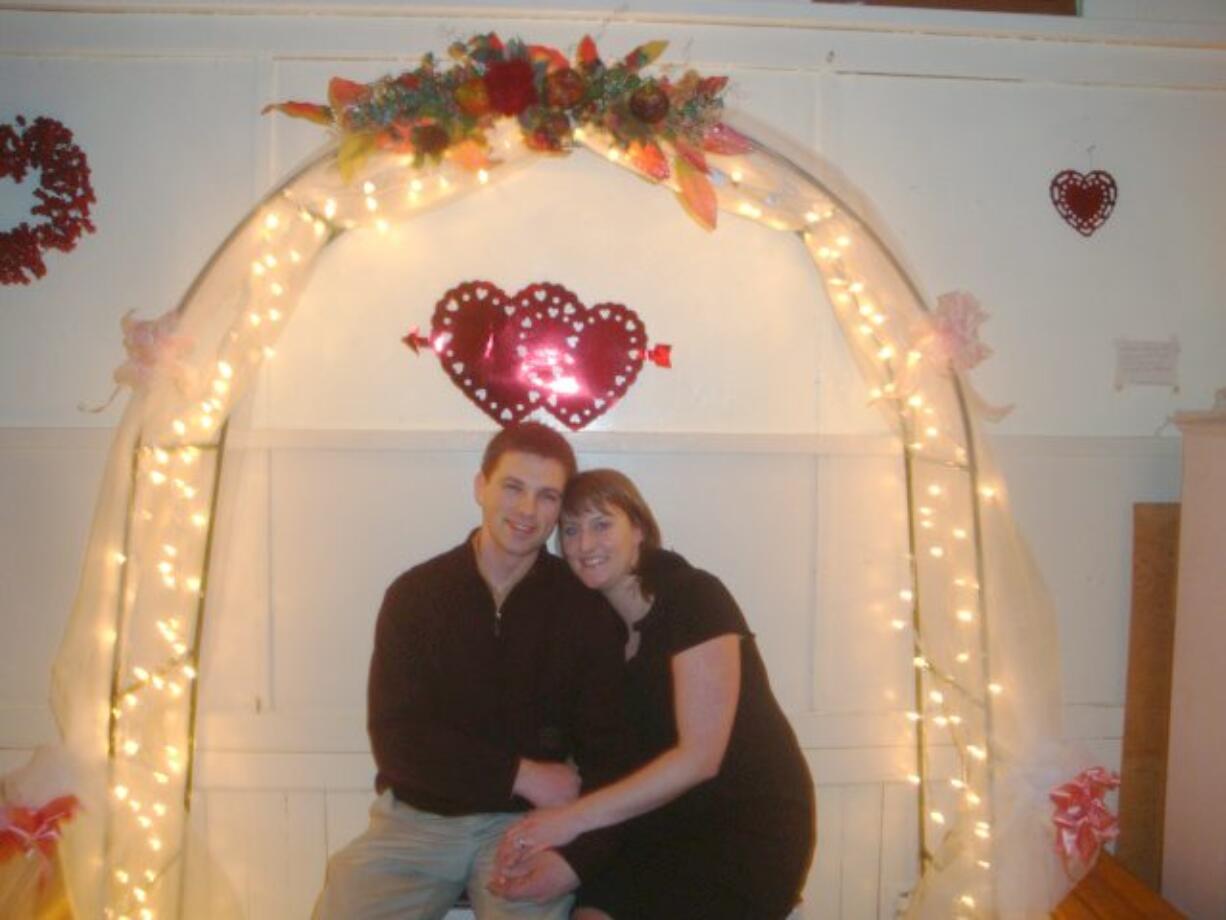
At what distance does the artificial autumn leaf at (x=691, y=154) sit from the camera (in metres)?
1.96

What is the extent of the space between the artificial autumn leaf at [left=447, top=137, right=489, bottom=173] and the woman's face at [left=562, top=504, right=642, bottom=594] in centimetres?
87

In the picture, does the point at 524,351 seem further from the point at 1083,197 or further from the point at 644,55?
the point at 1083,197

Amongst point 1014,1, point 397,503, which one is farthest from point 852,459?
point 1014,1

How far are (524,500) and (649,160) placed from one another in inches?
33.8

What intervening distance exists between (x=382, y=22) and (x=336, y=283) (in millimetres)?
784

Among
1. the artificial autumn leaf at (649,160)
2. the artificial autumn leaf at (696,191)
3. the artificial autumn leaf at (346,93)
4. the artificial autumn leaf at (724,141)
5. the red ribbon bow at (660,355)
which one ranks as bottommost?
the red ribbon bow at (660,355)

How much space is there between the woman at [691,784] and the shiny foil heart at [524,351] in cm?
62

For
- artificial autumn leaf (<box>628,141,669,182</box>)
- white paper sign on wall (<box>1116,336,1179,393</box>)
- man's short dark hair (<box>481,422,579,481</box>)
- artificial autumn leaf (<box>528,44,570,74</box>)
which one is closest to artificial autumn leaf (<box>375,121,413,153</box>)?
artificial autumn leaf (<box>528,44,570,74</box>)

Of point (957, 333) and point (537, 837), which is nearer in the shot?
point (537, 837)

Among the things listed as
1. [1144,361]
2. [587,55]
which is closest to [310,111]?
[587,55]

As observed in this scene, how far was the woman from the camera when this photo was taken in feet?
5.93

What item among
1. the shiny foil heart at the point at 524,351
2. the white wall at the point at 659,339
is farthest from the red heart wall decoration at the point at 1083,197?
the shiny foil heart at the point at 524,351

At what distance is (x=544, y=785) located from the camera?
1970 mm

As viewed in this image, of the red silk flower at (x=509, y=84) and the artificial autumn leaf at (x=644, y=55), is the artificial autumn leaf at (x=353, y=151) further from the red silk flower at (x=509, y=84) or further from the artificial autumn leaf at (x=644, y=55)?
the artificial autumn leaf at (x=644, y=55)
